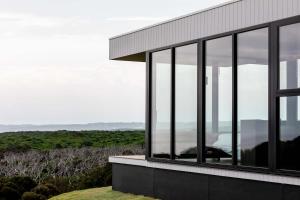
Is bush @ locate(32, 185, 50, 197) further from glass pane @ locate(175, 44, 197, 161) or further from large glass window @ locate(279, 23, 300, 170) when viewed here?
large glass window @ locate(279, 23, 300, 170)

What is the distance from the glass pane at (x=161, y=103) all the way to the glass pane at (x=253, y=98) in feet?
7.35

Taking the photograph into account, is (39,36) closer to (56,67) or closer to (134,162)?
(56,67)

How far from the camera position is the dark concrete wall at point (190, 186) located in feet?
31.4

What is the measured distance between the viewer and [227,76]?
34.4 ft

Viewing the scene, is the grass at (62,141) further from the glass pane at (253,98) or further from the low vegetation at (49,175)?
the glass pane at (253,98)

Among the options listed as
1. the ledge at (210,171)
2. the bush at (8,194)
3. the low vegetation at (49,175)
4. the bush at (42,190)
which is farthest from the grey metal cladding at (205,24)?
the bush at (8,194)

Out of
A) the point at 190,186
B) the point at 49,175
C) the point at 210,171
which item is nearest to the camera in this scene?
the point at 210,171

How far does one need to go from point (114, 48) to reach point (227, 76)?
4.33 meters

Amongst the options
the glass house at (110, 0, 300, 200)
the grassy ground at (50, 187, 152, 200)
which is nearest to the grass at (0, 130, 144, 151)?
the grassy ground at (50, 187, 152, 200)

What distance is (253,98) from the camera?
987cm

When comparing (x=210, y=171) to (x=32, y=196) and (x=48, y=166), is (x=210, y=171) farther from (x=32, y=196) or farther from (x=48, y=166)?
(x=48, y=166)

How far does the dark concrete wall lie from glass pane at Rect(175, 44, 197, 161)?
0.42 m

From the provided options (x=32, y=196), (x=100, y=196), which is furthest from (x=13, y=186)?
(x=100, y=196)

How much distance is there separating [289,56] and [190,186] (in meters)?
3.14
